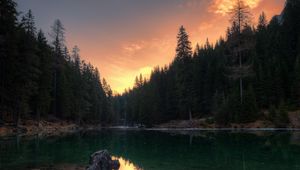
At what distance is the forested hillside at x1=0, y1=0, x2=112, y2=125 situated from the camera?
32656mm

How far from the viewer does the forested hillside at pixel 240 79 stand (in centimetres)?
4944

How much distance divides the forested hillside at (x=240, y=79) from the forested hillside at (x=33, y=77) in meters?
23.7

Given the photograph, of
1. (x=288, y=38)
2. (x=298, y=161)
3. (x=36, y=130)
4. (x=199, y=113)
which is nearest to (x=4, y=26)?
(x=36, y=130)

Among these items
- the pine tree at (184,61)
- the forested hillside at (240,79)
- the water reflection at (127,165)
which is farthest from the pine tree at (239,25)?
the water reflection at (127,165)

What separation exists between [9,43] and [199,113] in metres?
54.6

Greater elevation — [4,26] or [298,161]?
[4,26]

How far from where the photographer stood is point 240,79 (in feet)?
161

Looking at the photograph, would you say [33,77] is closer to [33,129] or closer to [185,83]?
[33,129]

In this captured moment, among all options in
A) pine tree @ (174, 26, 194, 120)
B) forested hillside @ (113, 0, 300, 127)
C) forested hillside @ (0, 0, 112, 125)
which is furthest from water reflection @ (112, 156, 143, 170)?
pine tree @ (174, 26, 194, 120)

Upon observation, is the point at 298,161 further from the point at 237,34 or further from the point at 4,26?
the point at 237,34

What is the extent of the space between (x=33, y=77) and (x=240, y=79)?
34.9m

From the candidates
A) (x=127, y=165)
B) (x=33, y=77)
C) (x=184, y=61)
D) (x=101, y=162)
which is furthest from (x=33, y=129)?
(x=184, y=61)

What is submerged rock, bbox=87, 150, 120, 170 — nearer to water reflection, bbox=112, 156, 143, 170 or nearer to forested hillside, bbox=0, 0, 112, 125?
water reflection, bbox=112, 156, 143, 170

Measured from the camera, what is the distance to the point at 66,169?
12.1 meters
